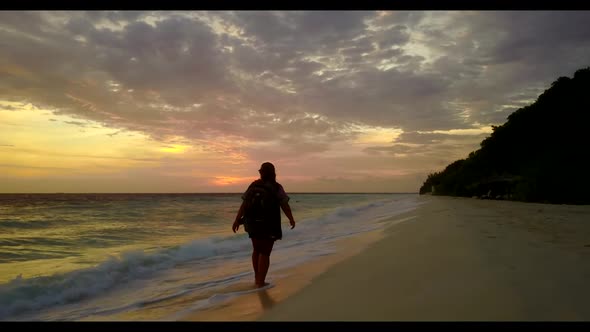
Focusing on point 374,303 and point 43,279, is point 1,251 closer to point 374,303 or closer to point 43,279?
point 43,279

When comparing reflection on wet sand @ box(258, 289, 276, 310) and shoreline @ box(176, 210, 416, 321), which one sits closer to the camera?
shoreline @ box(176, 210, 416, 321)

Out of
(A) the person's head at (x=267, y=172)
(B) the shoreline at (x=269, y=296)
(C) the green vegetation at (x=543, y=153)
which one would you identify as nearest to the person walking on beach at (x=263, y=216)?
(A) the person's head at (x=267, y=172)

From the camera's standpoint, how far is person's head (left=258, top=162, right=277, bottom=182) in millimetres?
6258

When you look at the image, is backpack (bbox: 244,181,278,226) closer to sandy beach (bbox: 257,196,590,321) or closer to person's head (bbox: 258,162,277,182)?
person's head (bbox: 258,162,277,182)

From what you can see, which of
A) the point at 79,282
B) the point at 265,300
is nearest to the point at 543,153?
the point at 265,300

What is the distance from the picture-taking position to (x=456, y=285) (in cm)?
499

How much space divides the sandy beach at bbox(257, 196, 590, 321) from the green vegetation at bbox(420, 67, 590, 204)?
23.2 meters

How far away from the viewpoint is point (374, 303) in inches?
174

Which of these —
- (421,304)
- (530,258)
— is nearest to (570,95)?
(530,258)

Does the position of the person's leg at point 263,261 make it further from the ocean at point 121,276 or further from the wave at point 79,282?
the wave at point 79,282

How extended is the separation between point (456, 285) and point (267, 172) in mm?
3168

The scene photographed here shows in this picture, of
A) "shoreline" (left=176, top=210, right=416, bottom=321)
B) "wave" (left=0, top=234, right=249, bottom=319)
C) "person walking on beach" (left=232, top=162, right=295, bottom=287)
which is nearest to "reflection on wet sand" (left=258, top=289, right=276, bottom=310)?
"shoreline" (left=176, top=210, right=416, bottom=321)
